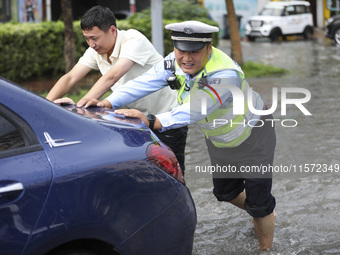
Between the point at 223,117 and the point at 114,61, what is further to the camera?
the point at 114,61

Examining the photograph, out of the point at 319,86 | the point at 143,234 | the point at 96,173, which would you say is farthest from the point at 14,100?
the point at 319,86

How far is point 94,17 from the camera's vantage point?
459 centimetres

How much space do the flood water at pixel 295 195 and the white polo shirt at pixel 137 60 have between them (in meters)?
1.11

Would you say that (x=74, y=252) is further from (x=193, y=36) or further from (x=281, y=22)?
(x=281, y=22)

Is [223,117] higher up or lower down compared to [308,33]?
higher up

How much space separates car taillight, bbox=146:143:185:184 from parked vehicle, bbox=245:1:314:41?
24.1m

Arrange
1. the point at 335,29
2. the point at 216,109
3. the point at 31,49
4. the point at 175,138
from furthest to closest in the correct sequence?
the point at 335,29
the point at 31,49
the point at 175,138
the point at 216,109

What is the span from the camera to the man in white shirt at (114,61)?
463cm

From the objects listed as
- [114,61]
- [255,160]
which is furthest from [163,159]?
[114,61]

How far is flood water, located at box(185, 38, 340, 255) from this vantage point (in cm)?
498

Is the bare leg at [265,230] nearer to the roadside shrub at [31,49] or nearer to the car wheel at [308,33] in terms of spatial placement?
the roadside shrub at [31,49]

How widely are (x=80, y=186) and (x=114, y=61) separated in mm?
1979

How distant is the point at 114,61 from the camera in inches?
193

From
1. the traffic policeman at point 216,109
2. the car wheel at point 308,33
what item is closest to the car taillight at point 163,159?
the traffic policeman at point 216,109
